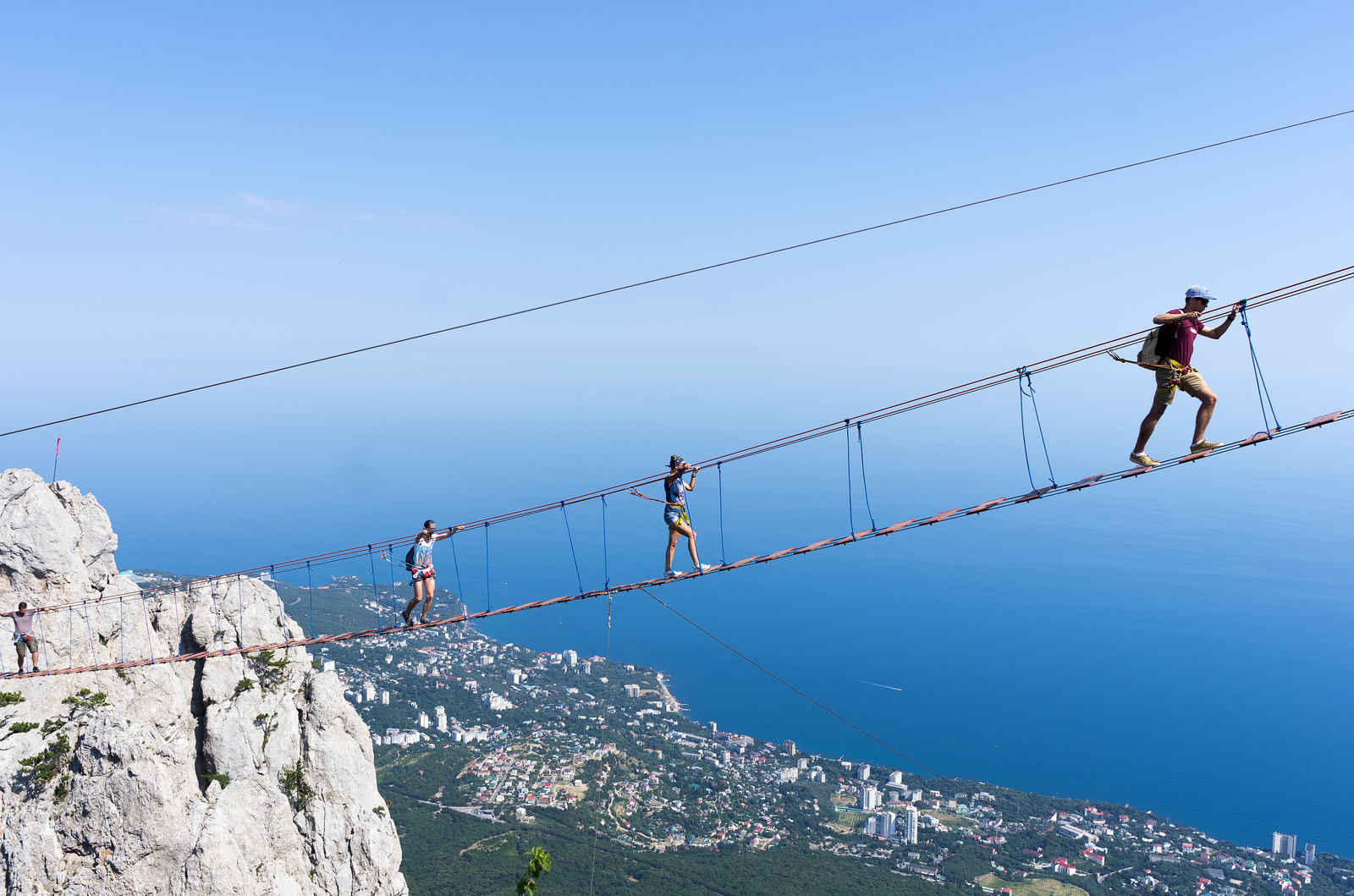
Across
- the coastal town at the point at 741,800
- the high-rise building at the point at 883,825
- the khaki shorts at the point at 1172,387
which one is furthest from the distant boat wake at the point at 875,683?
the khaki shorts at the point at 1172,387

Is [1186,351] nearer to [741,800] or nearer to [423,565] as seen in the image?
[423,565]

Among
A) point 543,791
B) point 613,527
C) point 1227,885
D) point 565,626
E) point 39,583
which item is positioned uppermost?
point 613,527

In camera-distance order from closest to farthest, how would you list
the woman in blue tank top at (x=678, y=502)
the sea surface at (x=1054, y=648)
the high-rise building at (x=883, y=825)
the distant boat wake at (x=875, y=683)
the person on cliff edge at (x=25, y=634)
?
the woman in blue tank top at (x=678, y=502) → the person on cliff edge at (x=25, y=634) → the high-rise building at (x=883, y=825) → the sea surface at (x=1054, y=648) → the distant boat wake at (x=875, y=683)

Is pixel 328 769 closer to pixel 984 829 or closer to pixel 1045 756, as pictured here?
pixel 984 829

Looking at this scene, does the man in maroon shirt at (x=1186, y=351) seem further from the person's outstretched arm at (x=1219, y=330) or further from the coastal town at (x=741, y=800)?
the coastal town at (x=741, y=800)

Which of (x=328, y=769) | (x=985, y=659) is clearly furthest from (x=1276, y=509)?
(x=328, y=769)

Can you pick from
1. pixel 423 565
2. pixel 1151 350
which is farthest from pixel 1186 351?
pixel 423 565
